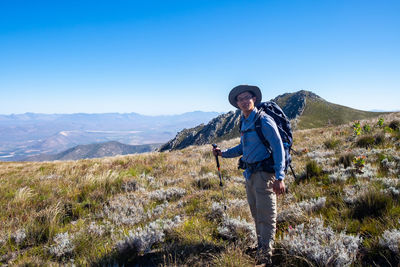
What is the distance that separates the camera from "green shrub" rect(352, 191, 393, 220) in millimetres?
3622

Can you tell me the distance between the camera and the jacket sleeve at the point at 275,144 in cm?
297

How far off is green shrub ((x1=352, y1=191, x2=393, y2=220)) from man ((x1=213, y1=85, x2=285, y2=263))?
6.03 feet

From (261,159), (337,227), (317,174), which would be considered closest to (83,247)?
(261,159)

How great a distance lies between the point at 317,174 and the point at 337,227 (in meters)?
3.27

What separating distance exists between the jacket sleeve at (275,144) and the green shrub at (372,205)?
80.3 inches

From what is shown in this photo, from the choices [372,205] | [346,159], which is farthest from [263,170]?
[346,159]

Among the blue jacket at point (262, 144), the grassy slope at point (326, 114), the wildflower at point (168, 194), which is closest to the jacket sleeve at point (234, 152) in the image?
the blue jacket at point (262, 144)

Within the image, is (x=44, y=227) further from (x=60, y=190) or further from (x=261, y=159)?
(x=261, y=159)

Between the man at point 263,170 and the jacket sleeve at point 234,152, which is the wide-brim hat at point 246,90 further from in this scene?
the jacket sleeve at point 234,152

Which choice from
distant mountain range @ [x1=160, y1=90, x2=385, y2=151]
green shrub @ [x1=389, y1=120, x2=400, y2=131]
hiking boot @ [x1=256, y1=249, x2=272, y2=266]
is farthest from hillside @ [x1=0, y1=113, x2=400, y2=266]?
distant mountain range @ [x1=160, y1=90, x2=385, y2=151]

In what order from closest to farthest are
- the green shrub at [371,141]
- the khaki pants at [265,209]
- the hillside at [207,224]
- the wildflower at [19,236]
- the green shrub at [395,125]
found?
the hillside at [207,224] < the khaki pants at [265,209] < the wildflower at [19,236] < the green shrub at [371,141] < the green shrub at [395,125]

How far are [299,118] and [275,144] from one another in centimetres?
9400

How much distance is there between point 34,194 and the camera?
6352mm

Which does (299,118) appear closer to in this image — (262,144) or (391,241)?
(262,144)
